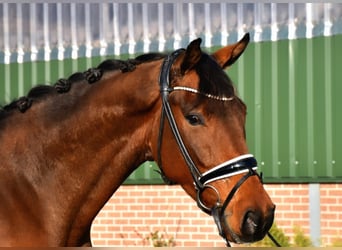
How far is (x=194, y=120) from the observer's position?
13.9 ft

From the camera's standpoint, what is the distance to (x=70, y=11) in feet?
33.9

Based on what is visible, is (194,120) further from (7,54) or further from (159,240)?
(7,54)

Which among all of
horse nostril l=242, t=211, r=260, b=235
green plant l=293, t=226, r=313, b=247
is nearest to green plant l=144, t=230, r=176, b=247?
green plant l=293, t=226, r=313, b=247

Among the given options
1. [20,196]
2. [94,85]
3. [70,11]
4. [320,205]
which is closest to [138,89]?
[94,85]

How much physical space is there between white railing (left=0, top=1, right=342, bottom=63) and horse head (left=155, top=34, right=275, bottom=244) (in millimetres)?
5447

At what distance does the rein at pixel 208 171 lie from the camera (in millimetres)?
4059

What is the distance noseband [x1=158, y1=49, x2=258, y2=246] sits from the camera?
406 centimetres

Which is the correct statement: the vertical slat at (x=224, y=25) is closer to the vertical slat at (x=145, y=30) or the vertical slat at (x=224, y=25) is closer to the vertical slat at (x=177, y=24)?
the vertical slat at (x=177, y=24)

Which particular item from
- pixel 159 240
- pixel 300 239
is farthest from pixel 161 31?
pixel 300 239

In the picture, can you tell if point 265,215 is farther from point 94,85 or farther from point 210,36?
point 210,36

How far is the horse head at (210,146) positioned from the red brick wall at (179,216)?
5.32 m

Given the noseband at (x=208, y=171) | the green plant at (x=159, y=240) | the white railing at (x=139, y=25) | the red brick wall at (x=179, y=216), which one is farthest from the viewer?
the green plant at (x=159, y=240)

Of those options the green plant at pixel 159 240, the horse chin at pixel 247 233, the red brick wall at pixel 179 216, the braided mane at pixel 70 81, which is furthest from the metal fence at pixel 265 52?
the horse chin at pixel 247 233

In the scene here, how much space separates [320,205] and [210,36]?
2.34 meters
